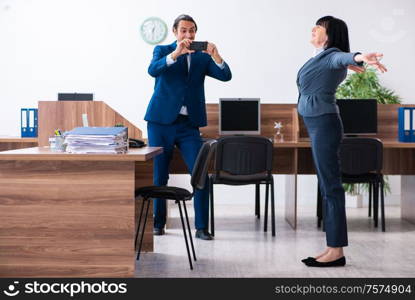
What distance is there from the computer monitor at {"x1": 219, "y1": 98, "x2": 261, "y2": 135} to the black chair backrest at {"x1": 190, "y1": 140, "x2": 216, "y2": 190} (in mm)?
2026

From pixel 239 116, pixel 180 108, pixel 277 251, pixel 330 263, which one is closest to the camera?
pixel 330 263

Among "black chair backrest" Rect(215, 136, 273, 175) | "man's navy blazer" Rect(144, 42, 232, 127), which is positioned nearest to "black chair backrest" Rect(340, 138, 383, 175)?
"black chair backrest" Rect(215, 136, 273, 175)

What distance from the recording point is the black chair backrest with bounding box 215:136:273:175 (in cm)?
477

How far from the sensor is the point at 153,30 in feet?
23.6

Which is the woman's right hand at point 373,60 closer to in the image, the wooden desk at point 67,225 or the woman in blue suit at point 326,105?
the woman in blue suit at point 326,105

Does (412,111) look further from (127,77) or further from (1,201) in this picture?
(1,201)

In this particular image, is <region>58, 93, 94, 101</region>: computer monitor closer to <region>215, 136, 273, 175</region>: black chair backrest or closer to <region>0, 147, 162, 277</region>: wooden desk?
<region>215, 136, 273, 175</region>: black chair backrest

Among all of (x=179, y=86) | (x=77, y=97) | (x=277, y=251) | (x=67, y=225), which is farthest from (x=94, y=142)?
(x=77, y=97)

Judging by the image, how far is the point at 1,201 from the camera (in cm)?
298

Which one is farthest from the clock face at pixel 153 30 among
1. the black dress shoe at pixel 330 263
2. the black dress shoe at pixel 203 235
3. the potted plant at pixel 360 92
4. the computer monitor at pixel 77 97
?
the black dress shoe at pixel 330 263

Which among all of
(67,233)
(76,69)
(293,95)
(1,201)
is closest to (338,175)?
(67,233)

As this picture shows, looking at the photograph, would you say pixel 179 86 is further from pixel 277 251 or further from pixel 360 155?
pixel 360 155

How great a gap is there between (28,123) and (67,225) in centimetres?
310

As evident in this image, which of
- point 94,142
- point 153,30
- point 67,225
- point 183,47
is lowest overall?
point 67,225
